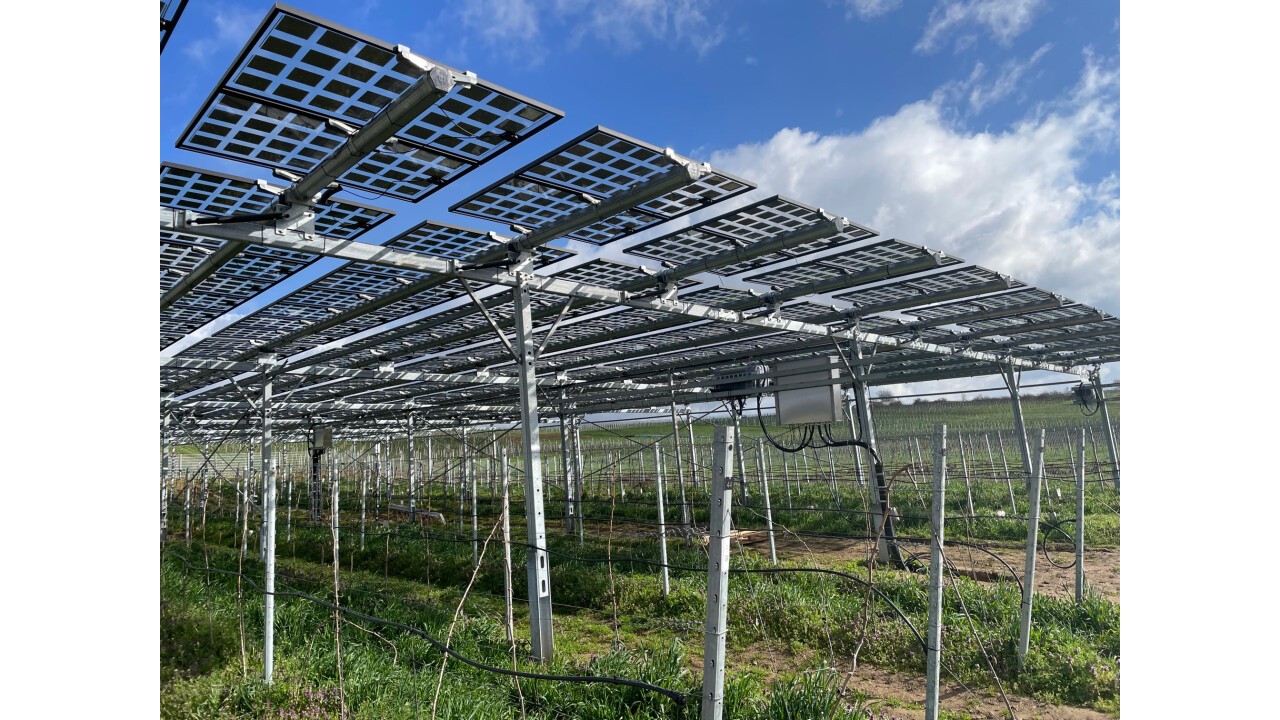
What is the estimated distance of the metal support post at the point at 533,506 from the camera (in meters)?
6.80

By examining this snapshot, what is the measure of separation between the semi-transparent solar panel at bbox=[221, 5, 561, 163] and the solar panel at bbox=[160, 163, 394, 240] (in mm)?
1344

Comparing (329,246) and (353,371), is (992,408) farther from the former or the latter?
(329,246)

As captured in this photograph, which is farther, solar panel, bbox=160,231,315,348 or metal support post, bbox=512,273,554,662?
solar panel, bbox=160,231,315,348

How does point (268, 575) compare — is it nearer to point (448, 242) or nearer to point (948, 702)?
point (448, 242)

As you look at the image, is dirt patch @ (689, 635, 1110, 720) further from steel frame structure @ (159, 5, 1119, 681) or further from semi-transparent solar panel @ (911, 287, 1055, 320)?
semi-transparent solar panel @ (911, 287, 1055, 320)

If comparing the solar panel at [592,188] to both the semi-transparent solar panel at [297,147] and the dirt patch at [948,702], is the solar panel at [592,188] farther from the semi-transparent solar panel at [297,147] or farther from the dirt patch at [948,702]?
the dirt patch at [948,702]

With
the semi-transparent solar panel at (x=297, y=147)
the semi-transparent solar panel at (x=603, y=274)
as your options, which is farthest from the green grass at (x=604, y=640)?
the semi-transparent solar panel at (x=297, y=147)

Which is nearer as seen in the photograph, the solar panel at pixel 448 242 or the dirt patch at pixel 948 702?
the dirt patch at pixel 948 702

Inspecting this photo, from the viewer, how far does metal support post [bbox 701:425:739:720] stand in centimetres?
285

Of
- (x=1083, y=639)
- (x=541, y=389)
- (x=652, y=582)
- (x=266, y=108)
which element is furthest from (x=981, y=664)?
(x=541, y=389)

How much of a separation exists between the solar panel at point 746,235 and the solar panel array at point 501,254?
2 centimetres

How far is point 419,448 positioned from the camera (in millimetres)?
40094

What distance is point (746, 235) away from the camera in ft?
23.7

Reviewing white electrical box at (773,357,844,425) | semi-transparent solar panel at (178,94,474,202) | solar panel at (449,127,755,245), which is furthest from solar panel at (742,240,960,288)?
semi-transparent solar panel at (178,94,474,202)
